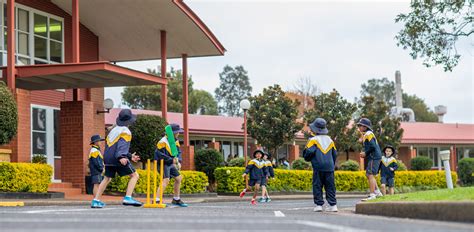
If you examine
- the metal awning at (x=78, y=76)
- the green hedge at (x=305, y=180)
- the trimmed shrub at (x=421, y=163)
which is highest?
the metal awning at (x=78, y=76)

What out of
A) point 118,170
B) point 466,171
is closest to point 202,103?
point 466,171

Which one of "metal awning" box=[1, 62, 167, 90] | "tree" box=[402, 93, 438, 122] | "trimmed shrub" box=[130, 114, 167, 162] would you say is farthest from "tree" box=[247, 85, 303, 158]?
"tree" box=[402, 93, 438, 122]

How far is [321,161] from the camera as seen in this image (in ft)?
46.8

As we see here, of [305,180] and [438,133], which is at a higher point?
[438,133]

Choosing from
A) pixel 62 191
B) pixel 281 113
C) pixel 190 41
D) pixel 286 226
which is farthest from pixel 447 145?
pixel 286 226

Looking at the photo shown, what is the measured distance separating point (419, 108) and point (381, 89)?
25.3ft

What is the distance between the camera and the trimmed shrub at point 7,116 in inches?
749

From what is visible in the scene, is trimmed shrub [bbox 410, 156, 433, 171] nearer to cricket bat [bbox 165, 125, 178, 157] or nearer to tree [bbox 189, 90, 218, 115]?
tree [bbox 189, 90, 218, 115]

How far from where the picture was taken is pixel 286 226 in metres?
8.88

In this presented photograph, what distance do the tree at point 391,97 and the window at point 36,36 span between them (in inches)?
2703

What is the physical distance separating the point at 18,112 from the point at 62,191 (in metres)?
2.66

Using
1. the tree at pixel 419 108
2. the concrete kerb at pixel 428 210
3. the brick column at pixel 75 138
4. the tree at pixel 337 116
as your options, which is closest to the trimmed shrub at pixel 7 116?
the brick column at pixel 75 138

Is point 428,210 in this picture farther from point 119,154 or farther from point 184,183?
point 184,183

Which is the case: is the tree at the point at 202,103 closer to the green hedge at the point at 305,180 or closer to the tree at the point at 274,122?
the tree at the point at 274,122
